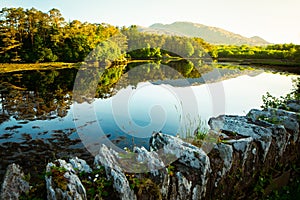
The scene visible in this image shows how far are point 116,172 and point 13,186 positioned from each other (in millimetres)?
1368

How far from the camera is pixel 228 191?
4.71 m

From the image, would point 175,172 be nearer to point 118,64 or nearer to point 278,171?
point 278,171

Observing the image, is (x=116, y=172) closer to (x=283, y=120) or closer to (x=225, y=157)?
(x=225, y=157)

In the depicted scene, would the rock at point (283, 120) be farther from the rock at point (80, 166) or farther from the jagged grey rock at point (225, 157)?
the rock at point (80, 166)

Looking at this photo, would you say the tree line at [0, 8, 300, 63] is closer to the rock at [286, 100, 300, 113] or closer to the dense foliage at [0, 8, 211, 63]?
the dense foliage at [0, 8, 211, 63]

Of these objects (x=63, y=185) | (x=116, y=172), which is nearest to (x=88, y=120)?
(x=116, y=172)

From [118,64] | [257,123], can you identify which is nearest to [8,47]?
[118,64]

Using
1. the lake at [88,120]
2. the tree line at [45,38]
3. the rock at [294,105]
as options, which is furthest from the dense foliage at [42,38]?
the rock at [294,105]

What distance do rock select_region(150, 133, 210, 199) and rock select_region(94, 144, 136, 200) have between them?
744 mm

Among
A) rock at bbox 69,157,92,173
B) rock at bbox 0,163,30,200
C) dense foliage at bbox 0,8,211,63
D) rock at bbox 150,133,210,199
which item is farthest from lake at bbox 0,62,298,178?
dense foliage at bbox 0,8,211,63

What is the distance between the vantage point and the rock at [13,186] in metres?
3.29

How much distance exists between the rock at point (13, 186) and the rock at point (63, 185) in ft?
1.21

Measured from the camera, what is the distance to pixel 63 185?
3.14 meters

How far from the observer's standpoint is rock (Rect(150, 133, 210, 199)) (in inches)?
153
